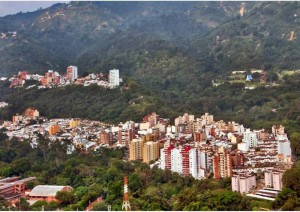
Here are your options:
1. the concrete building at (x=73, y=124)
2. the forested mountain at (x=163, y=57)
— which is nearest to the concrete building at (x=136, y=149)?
the forested mountain at (x=163, y=57)

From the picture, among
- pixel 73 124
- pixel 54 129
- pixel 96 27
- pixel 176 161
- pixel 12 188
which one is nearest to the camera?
pixel 12 188

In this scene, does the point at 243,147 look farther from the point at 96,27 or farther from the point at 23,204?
the point at 96,27

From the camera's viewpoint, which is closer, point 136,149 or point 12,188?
point 12,188

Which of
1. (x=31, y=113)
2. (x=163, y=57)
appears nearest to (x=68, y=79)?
(x=31, y=113)

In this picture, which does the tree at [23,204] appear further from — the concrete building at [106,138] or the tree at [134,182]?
the concrete building at [106,138]

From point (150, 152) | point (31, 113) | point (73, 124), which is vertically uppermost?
point (31, 113)

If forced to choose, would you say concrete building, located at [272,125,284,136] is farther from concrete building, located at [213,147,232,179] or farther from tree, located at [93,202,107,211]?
tree, located at [93,202,107,211]

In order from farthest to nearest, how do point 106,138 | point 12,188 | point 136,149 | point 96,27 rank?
point 96,27 → point 106,138 → point 136,149 → point 12,188

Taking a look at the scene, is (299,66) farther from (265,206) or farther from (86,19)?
(86,19)
